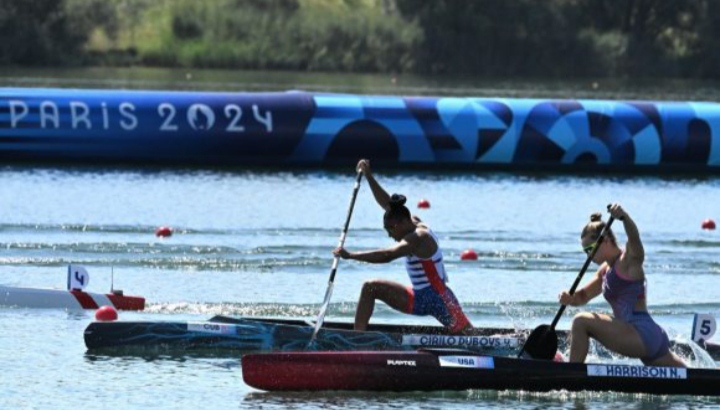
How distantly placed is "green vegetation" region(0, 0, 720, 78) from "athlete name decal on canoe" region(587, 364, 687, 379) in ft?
210

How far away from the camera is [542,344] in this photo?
57.4 feet

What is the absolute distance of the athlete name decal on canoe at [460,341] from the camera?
18234 mm

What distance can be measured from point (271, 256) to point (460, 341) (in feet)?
27.4

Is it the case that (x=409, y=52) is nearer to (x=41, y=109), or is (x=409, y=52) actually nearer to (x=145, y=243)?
(x=41, y=109)

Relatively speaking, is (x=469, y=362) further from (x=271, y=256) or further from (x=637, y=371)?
(x=271, y=256)

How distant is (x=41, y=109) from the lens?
3619cm

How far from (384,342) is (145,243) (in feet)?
32.2

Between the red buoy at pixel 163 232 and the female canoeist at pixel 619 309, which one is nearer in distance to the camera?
the female canoeist at pixel 619 309

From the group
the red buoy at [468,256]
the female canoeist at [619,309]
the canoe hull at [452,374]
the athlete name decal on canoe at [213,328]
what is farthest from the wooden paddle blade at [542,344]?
the red buoy at [468,256]

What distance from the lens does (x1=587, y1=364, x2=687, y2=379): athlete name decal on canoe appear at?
16781mm

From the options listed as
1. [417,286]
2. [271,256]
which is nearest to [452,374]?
[417,286]

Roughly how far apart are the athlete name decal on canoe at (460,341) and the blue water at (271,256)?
1.33 m

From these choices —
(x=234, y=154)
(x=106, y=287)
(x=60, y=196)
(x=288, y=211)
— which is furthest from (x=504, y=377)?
(x=234, y=154)

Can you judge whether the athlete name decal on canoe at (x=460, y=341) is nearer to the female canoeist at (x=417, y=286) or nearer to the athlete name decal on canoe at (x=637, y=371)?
the female canoeist at (x=417, y=286)
